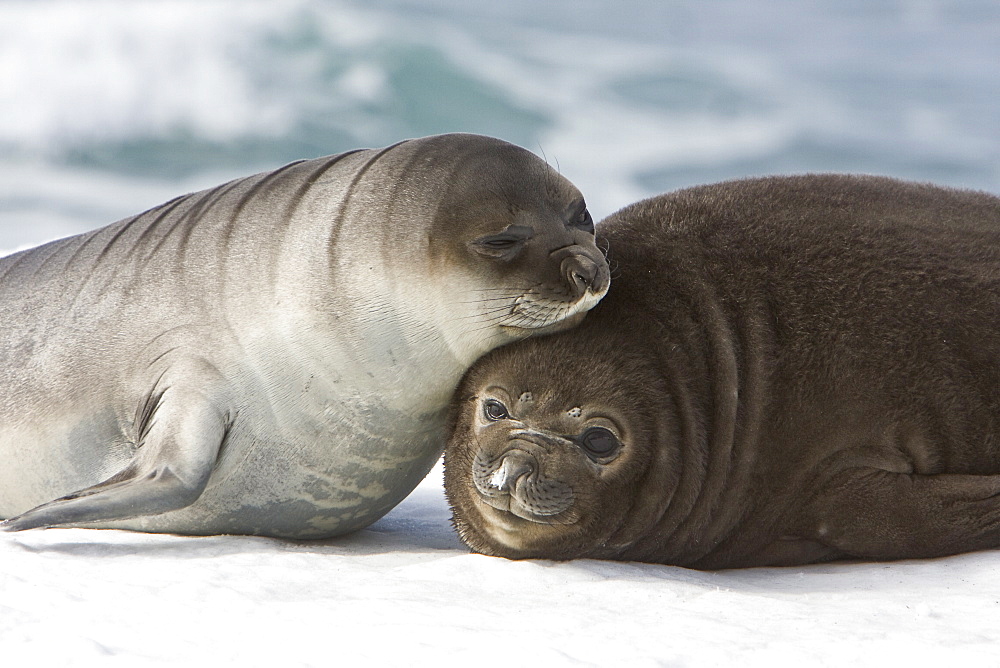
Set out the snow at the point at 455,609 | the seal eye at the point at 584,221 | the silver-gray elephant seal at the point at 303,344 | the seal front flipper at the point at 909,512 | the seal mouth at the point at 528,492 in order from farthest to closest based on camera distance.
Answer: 1. the seal eye at the point at 584,221
2. the silver-gray elephant seal at the point at 303,344
3. the seal front flipper at the point at 909,512
4. the seal mouth at the point at 528,492
5. the snow at the point at 455,609

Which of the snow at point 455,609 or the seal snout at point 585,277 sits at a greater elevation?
the seal snout at point 585,277

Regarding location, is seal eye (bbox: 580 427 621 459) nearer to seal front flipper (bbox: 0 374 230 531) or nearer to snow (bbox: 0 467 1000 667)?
snow (bbox: 0 467 1000 667)

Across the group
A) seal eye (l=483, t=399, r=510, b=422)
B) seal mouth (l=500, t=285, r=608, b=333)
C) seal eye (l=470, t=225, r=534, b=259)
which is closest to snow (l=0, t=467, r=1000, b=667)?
seal eye (l=483, t=399, r=510, b=422)

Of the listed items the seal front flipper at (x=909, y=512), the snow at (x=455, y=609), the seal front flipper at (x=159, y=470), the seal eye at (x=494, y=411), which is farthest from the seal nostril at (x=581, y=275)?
the seal front flipper at (x=159, y=470)

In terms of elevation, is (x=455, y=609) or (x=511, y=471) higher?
(x=511, y=471)

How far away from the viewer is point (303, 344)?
14.4 feet

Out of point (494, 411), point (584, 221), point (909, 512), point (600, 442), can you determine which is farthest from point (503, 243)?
point (909, 512)

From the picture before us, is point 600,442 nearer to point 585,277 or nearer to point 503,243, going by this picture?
point 585,277

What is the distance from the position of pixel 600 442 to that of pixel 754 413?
2.13 feet

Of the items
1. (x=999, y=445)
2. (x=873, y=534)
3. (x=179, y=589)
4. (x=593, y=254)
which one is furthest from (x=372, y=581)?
(x=999, y=445)

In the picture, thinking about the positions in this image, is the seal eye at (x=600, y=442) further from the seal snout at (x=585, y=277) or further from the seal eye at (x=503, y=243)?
the seal eye at (x=503, y=243)

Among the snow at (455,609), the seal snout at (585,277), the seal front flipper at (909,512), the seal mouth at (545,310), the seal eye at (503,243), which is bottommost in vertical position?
the snow at (455,609)

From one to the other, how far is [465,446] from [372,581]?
0.76 meters

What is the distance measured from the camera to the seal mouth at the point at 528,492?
12.6 ft
